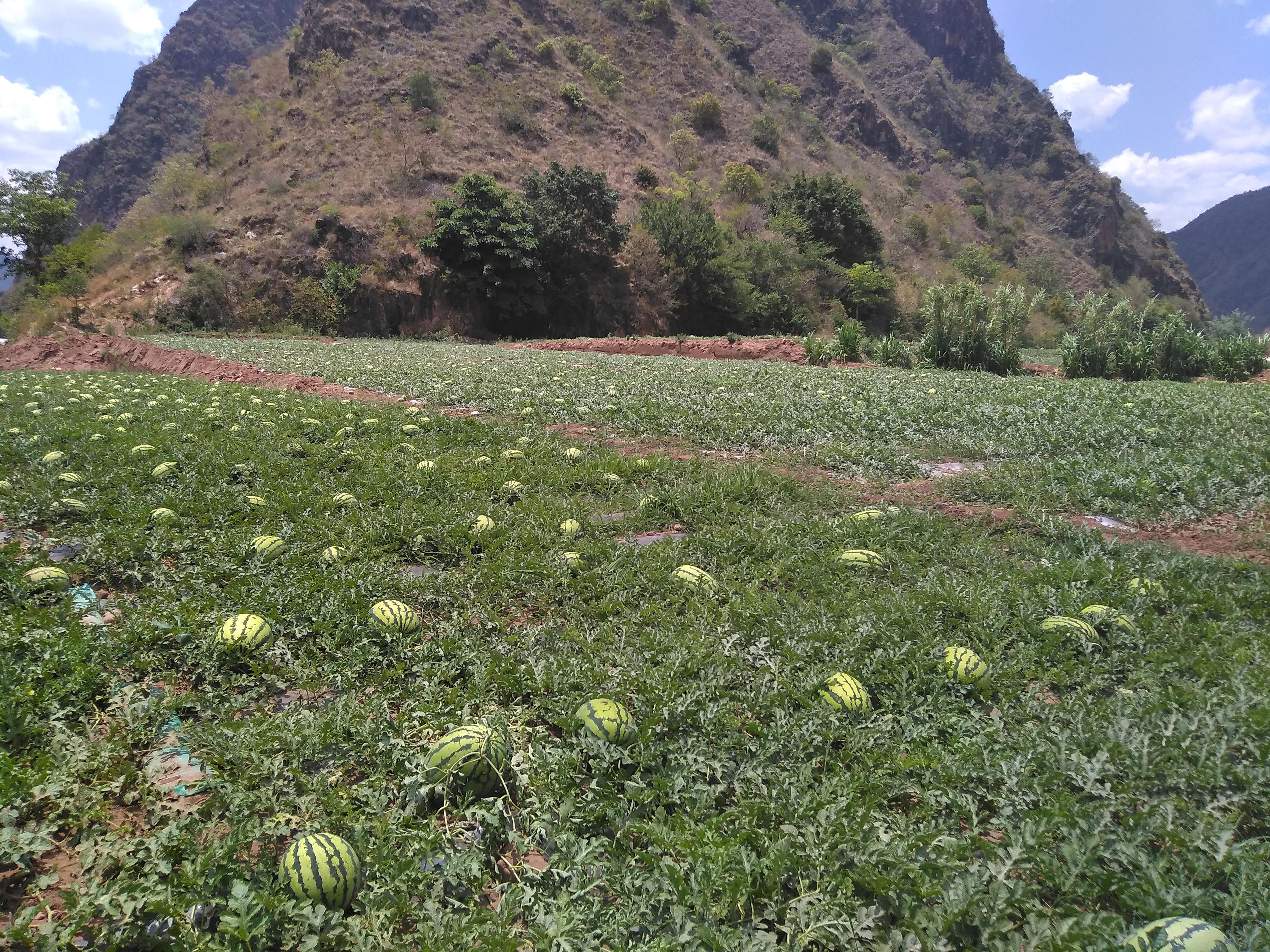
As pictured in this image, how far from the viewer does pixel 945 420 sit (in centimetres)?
862

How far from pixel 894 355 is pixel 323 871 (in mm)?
19228

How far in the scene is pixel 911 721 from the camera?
8.96 feet

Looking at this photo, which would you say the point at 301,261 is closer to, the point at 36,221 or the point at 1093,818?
the point at 36,221

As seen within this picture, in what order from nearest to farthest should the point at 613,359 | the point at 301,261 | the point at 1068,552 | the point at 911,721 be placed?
the point at 911,721 < the point at 1068,552 < the point at 613,359 < the point at 301,261

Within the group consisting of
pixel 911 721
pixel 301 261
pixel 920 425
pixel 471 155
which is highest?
pixel 471 155

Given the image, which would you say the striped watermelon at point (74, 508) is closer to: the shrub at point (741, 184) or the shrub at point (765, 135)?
the shrub at point (741, 184)

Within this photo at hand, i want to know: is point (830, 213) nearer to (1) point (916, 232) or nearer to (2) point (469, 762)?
(1) point (916, 232)

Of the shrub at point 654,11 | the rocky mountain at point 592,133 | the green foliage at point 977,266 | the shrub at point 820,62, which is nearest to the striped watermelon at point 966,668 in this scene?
the rocky mountain at point 592,133

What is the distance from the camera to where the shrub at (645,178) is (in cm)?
4978

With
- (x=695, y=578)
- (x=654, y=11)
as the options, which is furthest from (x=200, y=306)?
(x=654, y=11)

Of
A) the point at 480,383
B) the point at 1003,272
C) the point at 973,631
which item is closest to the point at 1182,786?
the point at 973,631

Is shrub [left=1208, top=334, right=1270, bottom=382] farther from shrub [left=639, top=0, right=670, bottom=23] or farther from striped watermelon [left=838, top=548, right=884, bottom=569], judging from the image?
shrub [left=639, top=0, right=670, bottom=23]

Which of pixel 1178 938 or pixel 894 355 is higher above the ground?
pixel 894 355

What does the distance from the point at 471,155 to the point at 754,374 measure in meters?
38.7
